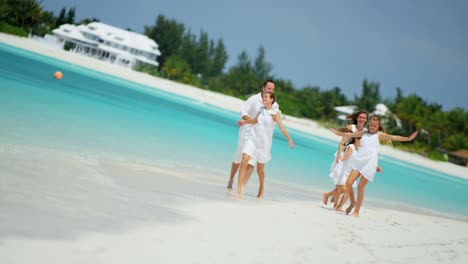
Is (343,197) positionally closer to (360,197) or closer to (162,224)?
(360,197)

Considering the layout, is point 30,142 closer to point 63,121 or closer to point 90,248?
point 63,121

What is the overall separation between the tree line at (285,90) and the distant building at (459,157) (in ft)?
2.58

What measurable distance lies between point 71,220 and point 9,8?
62.0 metres

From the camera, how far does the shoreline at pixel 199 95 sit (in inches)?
1929

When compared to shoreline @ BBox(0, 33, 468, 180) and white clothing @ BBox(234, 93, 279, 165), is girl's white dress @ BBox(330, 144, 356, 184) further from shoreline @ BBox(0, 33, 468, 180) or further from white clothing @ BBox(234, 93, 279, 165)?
shoreline @ BBox(0, 33, 468, 180)

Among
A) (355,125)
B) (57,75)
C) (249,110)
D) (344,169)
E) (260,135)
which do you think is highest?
(355,125)

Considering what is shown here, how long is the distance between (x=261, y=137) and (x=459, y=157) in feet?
184

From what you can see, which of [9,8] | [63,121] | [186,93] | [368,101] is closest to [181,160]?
[63,121]

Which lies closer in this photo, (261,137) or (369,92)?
(261,137)

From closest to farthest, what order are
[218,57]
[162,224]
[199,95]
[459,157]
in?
[162,224]
[199,95]
[459,157]
[218,57]


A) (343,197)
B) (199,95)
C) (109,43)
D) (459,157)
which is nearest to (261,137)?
(343,197)

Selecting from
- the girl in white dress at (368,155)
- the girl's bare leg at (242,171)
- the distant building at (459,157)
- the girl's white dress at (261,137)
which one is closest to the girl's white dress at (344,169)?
the girl in white dress at (368,155)

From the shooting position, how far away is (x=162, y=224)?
15.8ft

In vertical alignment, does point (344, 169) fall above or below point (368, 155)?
below
